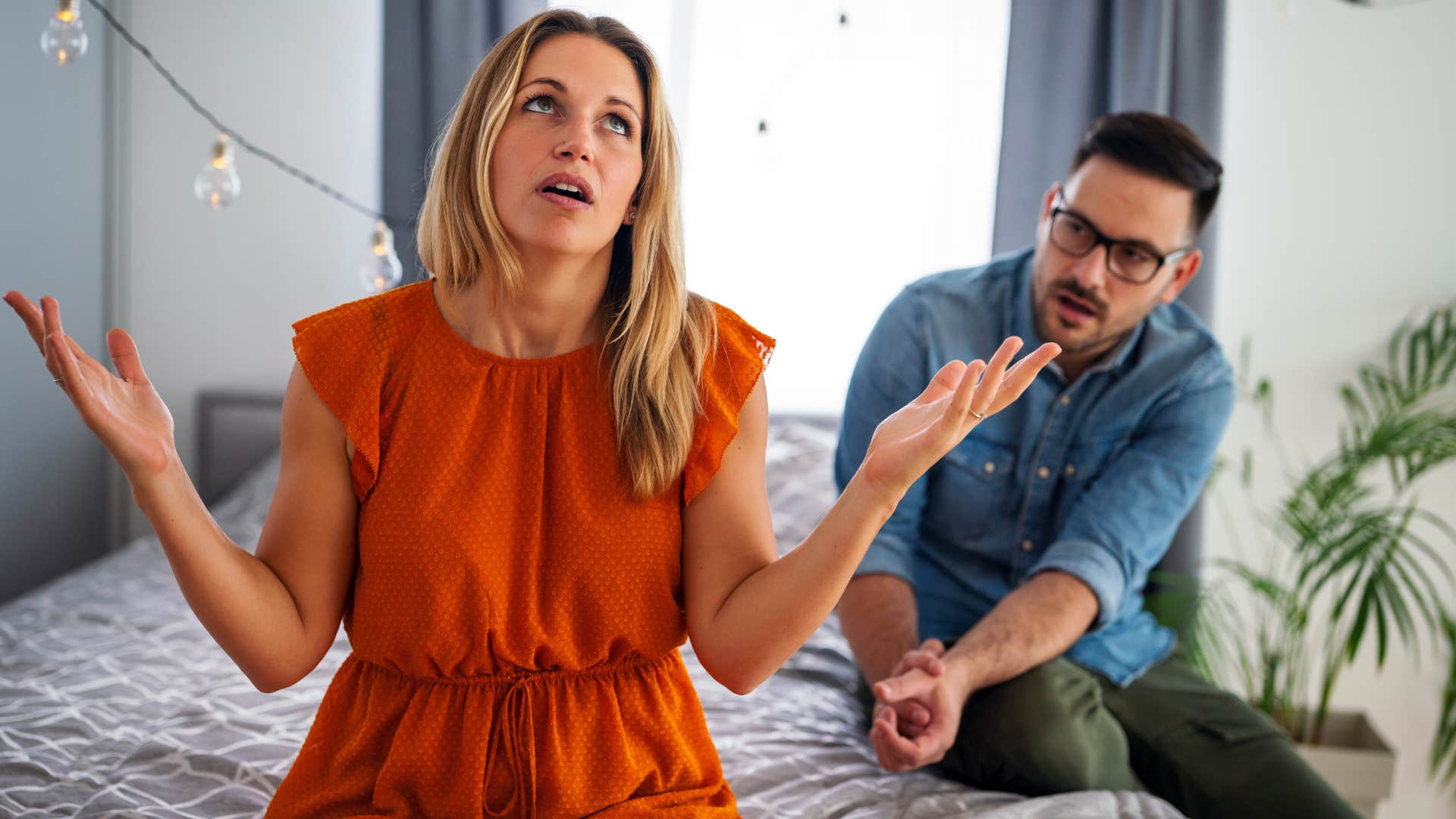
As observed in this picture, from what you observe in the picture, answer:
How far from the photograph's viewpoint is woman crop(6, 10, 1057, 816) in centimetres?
104

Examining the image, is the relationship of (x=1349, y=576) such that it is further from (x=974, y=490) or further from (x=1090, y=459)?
(x=974, y=490)

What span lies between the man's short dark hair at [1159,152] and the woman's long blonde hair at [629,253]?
2.97 feet

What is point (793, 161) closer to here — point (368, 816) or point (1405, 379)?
point (1405, 379)

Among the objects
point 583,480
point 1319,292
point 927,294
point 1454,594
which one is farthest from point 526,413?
point 1454,594

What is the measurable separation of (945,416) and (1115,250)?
0.89m

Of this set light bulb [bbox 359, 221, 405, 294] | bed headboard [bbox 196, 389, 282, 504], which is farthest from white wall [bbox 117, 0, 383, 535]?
light bulb [bbox 359, 221, 405, 294]

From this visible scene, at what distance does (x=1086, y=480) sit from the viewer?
1.80 metres

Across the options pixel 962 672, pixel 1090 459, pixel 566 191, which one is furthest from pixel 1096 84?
pixel 566 191

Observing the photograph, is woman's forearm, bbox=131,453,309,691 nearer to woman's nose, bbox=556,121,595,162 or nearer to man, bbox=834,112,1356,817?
woman's nose, bbox=556,121,595,162

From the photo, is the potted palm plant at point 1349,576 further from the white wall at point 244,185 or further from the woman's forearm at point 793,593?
the white wall at point 244,185

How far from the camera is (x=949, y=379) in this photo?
104 centimetres

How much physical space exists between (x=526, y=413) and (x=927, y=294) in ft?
3.09

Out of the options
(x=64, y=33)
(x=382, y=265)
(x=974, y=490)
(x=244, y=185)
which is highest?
(x=64, y=33)

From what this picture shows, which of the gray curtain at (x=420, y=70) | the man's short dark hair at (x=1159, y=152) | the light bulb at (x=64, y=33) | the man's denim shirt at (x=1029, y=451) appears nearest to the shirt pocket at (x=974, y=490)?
the man's denim shirt at (x=1029, y=451)
